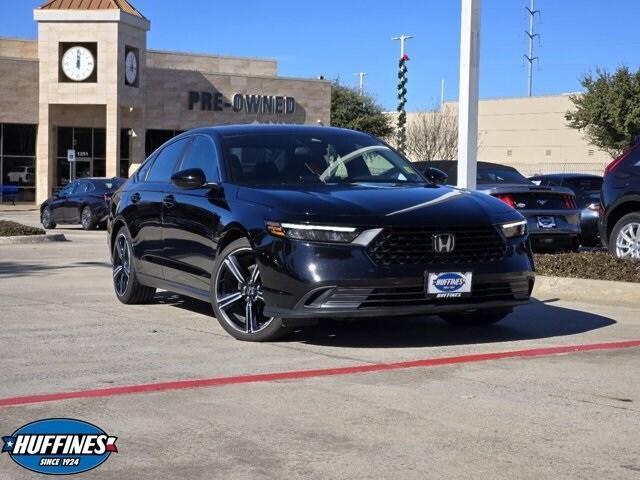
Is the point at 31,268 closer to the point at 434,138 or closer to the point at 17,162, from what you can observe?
the point at 17,162

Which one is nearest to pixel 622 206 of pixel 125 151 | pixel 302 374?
pixel 302 374

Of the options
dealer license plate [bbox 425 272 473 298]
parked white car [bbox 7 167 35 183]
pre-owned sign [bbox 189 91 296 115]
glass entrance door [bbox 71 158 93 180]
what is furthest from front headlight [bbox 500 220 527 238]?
pre-owned sign [bbox 189 91 296 115]

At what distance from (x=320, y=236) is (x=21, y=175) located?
146 ft

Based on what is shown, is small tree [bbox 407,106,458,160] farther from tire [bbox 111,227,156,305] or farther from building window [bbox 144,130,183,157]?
tire [bbox 111,227,156,305]

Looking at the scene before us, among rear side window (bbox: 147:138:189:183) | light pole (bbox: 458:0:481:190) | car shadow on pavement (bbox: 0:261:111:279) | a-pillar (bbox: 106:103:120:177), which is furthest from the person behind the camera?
a-pillar (bbox: 106:103:120:177)

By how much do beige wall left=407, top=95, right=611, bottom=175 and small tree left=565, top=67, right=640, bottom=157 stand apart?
10.1m

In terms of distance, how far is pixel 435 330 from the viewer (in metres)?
7.95

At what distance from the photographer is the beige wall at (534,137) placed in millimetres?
69500

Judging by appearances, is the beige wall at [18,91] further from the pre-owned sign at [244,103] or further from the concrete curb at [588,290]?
the concrete curb at [588,290]

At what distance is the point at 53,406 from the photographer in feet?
17.1

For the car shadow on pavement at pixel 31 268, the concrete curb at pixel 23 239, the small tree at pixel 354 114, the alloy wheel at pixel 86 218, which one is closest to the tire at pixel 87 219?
the alloy wheel at pixel 86 218

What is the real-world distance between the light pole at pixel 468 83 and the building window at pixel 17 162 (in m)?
39.4

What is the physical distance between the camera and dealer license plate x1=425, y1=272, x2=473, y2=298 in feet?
22.2

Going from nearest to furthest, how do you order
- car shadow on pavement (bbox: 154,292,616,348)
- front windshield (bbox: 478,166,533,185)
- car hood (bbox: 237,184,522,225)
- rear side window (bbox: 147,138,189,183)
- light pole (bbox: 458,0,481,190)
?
car hood (bbox: 237,184,522,225)
car shadow on pavement (bbox: 154,292,616,348)
rear side window (bbox: 147,138,189,183)
light pole (bbox: 458,0,481,190)
front windshield (bbox: 478,166,533,185)
